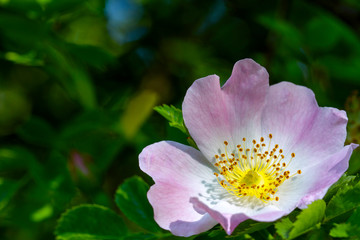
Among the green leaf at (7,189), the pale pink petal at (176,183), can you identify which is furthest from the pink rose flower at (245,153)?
the green leaf at (7,189)

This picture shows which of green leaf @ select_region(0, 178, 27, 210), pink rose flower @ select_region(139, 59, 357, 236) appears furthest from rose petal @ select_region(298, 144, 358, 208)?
green leaf @ select_region(0, 178, 27, 210)

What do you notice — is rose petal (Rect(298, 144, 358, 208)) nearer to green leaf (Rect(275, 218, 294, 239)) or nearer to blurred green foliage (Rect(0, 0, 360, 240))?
Answer: green leaf (Rect(275, 218, 294, 239))

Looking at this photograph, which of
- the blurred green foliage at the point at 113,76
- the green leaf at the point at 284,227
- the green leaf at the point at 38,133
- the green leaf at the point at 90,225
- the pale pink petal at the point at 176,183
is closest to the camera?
the green leaf at the point at 284,227

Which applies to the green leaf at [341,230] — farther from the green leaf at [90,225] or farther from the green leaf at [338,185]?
the green leaf at [90,225]

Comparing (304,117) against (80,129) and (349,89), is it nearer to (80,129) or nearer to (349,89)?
(80,129)

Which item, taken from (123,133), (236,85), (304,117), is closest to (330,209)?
(304,117)

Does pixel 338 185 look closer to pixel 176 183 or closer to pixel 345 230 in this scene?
pixel 345 230

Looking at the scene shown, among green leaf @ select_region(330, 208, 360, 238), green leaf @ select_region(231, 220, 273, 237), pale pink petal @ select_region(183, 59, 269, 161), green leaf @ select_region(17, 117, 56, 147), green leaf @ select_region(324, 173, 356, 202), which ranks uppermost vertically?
green leaf @ select_region(17, 117, 56, 147)
